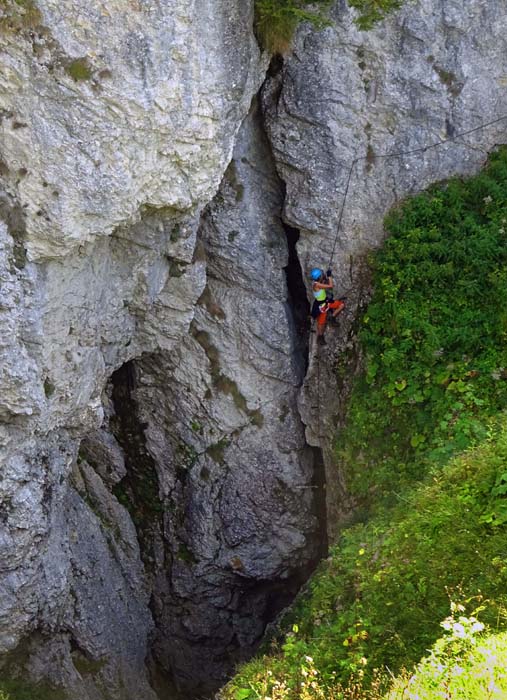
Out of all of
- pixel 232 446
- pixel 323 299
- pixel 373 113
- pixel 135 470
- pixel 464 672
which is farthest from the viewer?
pixel 135 470

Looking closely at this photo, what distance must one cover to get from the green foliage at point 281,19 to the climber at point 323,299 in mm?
4145

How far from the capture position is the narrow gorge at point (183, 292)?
8523 mm

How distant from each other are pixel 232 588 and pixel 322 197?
9.23 meters

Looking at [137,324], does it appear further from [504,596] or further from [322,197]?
[504,596]

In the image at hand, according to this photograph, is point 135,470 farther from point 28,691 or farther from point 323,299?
point 323,299

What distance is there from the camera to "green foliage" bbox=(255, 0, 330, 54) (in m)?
9.80

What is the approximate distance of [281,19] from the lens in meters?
10.2

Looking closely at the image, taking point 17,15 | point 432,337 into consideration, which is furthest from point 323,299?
point 17,15

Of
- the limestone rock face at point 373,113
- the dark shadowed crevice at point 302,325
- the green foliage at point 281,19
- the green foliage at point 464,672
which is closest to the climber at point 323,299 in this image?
the limestone rock face at point 373,113

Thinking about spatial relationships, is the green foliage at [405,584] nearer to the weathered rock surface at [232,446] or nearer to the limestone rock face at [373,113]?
the limestone rock face at [373,113]

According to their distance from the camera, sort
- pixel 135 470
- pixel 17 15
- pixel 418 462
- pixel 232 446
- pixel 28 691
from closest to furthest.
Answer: pixel 17 15
pixel 418 462
pixel 28 691
pixel 232 446
pixel 135 470

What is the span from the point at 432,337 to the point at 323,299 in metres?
2.54

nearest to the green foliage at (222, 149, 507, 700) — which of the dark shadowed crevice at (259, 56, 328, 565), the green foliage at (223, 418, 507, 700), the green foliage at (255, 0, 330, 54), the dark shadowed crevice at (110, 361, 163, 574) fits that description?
the green foliage at (223, 418, 507, 700)

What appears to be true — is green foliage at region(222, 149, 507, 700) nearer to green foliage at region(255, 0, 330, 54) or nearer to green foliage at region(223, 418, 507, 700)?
green foliage at region(223, 418, 507, 700)
